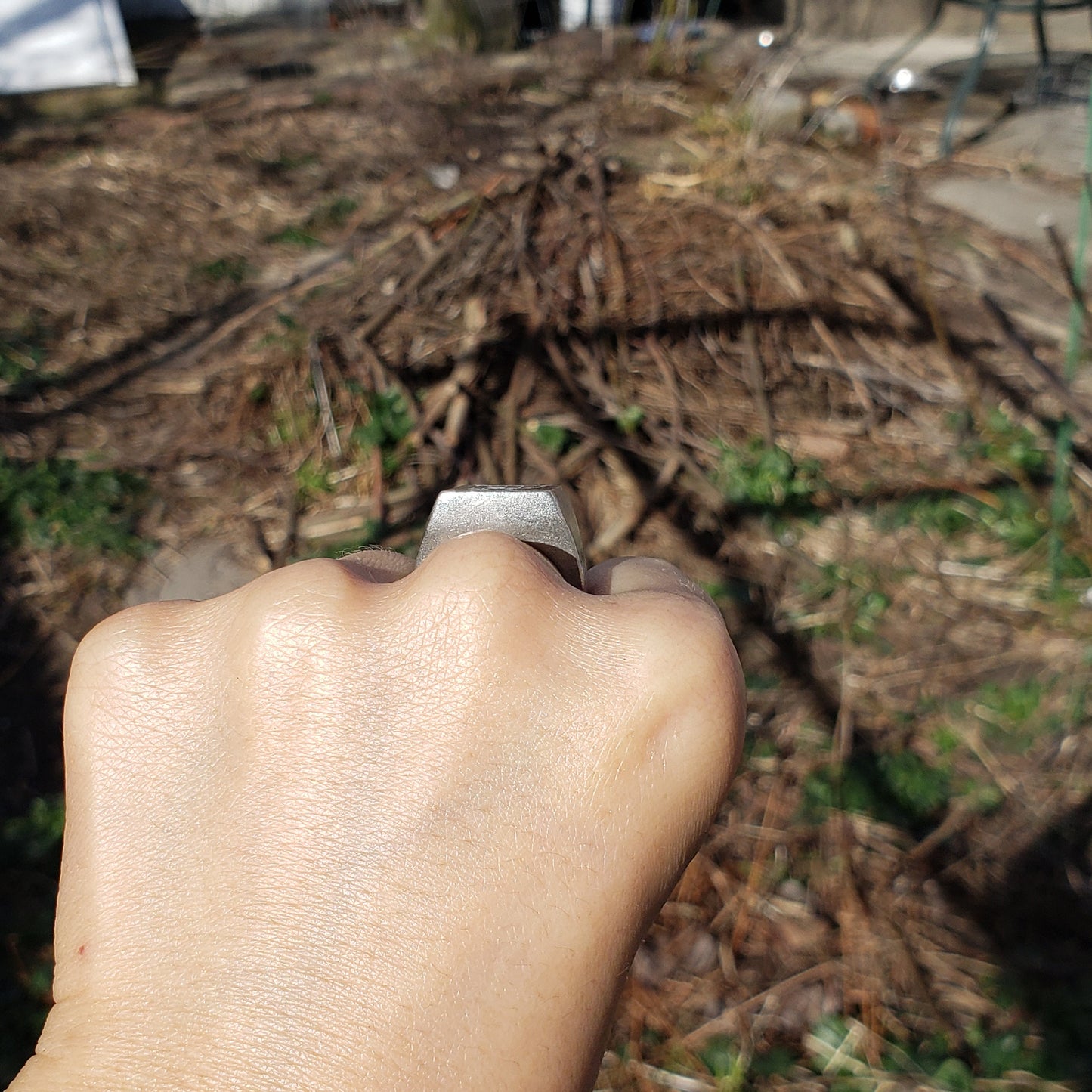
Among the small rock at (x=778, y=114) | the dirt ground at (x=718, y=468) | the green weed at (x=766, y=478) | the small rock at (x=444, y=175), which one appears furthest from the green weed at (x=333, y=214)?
the green weed at (x=766, y=478)

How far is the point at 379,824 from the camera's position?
67 cm

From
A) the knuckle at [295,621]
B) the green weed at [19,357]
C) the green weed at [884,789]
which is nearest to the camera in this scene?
the knuckle at [295,621]

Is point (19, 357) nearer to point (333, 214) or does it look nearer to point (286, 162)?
point (333, 214)

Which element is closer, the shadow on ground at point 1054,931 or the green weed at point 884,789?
the shadow on ground at point 1054,931

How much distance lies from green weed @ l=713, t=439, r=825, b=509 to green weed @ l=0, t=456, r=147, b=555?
9.25ft

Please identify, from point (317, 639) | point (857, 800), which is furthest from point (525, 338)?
point (317, 639)

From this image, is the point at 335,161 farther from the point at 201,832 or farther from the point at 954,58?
the point at 201,832

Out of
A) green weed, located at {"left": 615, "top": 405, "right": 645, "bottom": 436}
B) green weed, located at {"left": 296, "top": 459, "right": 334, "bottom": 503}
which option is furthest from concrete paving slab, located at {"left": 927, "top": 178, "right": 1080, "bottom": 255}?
green weed, located at {"left": 296, "top": 459, "right": 334, "bottom": 503}

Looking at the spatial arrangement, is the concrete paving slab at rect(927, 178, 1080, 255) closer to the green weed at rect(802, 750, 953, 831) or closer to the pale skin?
the green weed at rect(802, 750, 953, 831)

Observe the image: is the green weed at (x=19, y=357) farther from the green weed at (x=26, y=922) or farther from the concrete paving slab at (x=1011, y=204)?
the concrete paving slab at (x=1011, y=204)

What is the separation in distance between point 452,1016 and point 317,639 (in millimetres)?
306

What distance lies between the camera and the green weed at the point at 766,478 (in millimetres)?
4137

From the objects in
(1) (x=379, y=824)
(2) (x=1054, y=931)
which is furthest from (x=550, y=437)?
(1) (x=379, y=824)

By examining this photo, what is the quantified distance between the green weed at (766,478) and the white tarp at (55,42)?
29.6 ft
